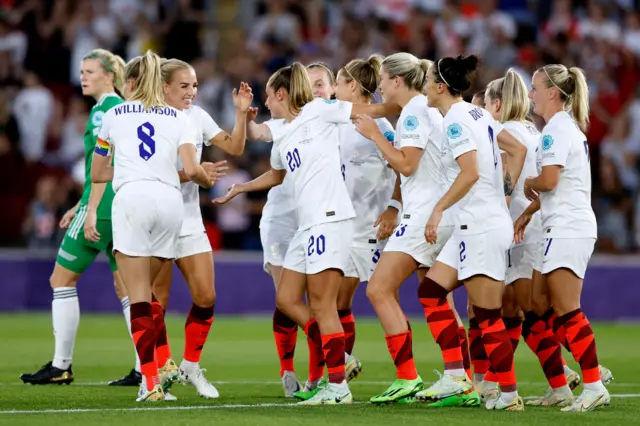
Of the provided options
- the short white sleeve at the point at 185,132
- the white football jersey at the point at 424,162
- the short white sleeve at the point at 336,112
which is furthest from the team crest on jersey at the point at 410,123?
the short white sleeve at the point at 185,132

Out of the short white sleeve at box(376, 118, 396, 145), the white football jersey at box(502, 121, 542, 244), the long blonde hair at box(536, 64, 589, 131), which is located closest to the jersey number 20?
the short white sleeve at box(376, 118, 396, 145)

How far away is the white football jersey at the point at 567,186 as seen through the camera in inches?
317

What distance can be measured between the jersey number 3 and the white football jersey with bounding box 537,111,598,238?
8.95 feet

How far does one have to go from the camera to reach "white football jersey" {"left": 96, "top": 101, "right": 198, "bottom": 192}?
26.2 ft

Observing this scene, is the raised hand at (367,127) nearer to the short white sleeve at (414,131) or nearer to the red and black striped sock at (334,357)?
the short white sleeve at (414,131)

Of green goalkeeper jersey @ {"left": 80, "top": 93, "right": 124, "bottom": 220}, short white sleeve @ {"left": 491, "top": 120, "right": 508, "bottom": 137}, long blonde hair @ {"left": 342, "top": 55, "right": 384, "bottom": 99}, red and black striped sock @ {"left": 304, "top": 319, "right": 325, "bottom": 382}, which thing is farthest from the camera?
green goalkeeper jersey @ {"left": 80, "top": 93, "right": 124, "bottom": 220}

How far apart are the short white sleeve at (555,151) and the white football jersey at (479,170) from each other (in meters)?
0.35

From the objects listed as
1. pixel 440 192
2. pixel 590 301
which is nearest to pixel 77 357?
pixel 440 192

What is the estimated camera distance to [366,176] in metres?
9.38

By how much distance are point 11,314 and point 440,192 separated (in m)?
11.2

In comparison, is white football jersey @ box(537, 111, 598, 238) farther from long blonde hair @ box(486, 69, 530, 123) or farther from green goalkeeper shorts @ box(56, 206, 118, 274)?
green goalkeeper shorts @ box(56, 206, 118, 274)

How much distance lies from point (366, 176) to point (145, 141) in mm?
2104

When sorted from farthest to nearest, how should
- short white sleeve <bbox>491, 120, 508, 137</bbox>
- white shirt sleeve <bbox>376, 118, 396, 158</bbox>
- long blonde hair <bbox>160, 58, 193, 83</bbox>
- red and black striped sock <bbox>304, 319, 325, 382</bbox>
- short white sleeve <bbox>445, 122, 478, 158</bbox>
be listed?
white shirt sleeve <bbox>376, 118, 396, 158</bbox>
red and black striped sock <bbox>304, 319, 325, 382</bbox>
long blonde hair <bbox>160, 58, 193, 83</bbox>
short white sleeve <bbox>491, 120, 508, 137</bbox>
short white sleeve <bbox>445, 122, 478, 158</bbox>

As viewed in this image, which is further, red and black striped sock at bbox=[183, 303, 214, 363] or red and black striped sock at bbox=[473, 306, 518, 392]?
red and black striped sock at bbox=[183, 303, 214, 363]
